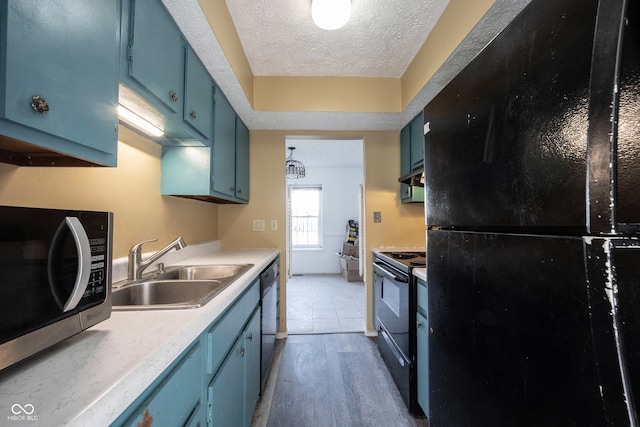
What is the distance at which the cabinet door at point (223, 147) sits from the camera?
5.69 ft

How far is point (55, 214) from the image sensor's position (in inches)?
21.0

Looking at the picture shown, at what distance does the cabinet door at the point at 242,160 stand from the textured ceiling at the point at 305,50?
0.11 meters

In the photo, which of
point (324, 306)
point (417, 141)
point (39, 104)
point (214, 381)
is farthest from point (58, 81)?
point (324, 306)

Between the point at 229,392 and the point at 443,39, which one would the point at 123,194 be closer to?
the point at 229,392

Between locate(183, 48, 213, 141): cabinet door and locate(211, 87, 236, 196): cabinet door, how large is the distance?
4.5 inches

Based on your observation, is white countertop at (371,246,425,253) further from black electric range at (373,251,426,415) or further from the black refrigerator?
the black refrigerator

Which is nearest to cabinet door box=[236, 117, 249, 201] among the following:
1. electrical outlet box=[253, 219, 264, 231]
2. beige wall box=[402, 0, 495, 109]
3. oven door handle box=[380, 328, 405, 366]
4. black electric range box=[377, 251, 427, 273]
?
electrical outlet box=[253, 219, 264, 231]

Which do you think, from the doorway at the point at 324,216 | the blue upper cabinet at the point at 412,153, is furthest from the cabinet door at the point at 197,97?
the doorway at the point at 324,216

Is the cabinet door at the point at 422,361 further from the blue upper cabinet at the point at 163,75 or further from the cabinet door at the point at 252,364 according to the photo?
the blue upper cabinet at the point at 163,75

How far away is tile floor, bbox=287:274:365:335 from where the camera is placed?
285 cm

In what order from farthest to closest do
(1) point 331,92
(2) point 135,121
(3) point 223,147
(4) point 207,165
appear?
(1) point 331,92
(3) point 223,147
(4) point 207,165
(2) point 135,121

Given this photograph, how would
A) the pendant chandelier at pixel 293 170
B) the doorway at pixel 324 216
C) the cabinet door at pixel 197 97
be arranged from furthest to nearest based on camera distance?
the doorway at pixel 324 216
the pendant chandelier at pixel 293 170
the cabinet door at pixel 197 97

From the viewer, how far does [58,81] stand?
610 millimetres

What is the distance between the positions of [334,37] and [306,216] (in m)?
4.42
